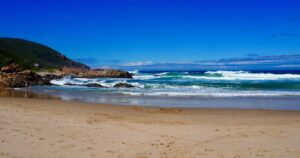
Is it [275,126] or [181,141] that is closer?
[181,141]

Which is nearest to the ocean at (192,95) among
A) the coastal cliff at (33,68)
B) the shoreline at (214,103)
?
the shoreline at (214,103)

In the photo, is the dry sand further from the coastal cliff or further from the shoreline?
the coastal cliff

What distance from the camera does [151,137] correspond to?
8.88m

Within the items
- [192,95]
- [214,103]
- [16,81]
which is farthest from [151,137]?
[16,81]

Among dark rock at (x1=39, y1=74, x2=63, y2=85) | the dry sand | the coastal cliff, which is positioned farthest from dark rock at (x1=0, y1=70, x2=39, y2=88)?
the dry sand

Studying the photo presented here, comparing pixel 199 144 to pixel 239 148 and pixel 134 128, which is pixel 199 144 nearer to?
pixel 239 148

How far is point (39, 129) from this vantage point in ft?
30.7

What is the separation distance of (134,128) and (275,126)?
4058 mm

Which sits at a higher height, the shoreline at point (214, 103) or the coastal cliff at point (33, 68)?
the coastal cliff at point (33, 68)

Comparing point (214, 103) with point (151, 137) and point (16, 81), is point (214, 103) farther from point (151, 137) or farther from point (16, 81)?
point (16, 81)

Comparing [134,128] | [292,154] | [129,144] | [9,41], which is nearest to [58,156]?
[129,144]

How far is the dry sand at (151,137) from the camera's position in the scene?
738cm

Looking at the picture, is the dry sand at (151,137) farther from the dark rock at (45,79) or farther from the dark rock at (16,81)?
the dark rock at (45,79)

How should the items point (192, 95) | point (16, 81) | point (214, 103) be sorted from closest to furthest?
point (214, 103), point (192, 95), point (16, 81)
